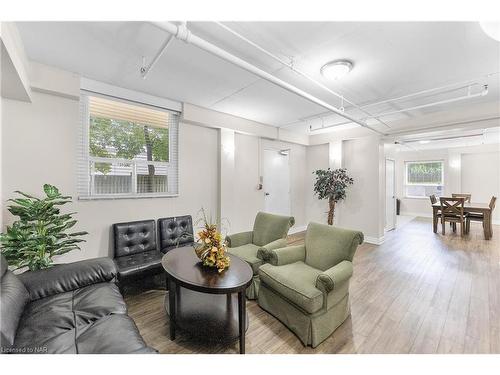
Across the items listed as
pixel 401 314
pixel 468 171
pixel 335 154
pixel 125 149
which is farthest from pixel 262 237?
pixel 468 171

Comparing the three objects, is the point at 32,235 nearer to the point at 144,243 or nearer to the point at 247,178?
the point at 144,243

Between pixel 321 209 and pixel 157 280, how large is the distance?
4.15 m

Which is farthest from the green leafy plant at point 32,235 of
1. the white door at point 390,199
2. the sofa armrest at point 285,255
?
the white door at point 390,199

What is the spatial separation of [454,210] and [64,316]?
284 inches

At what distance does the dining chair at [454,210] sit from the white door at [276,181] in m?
3.81

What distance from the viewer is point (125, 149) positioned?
319 centimetres

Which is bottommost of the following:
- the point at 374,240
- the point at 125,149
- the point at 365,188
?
the point at 374,240

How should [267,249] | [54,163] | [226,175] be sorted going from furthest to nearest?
1. [226,175]
2. [54,163]
3. [267,249]

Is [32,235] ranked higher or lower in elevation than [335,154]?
lower

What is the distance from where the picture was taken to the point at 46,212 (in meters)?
2.17

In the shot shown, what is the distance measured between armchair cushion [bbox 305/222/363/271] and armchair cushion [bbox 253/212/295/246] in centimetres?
44

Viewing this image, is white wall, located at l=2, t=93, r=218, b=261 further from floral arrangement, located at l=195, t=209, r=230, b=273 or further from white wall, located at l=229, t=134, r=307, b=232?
floral arrangement, located at l=195, t=209, r=230, b=273

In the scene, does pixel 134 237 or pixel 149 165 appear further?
pixel 149 165
